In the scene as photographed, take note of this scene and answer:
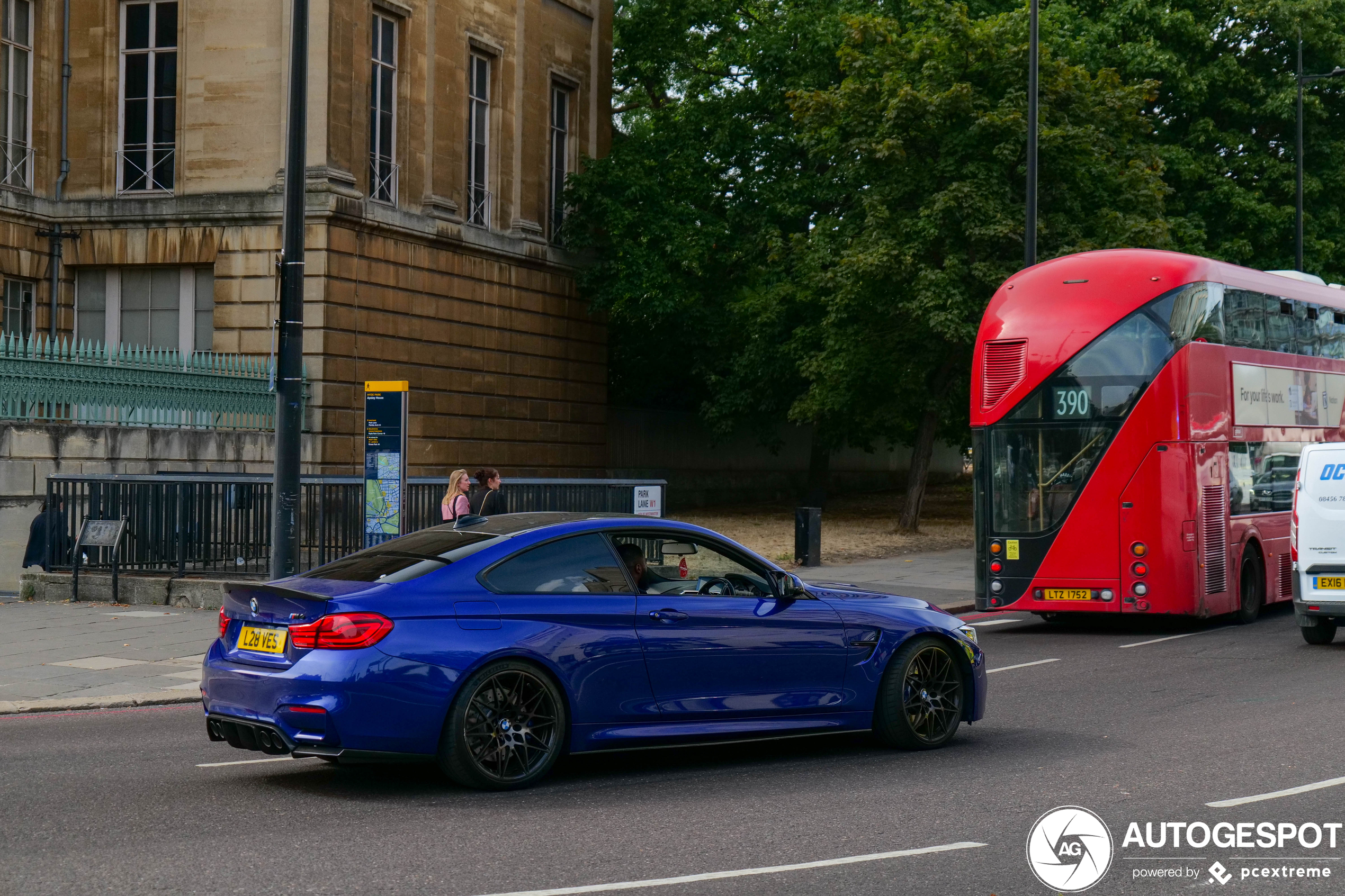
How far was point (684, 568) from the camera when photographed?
28.3 ft

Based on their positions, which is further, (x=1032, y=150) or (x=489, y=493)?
(x=1032, y=150)

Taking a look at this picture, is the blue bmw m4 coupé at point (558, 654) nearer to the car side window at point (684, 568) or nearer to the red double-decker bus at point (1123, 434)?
the car side window at point (684, 568)

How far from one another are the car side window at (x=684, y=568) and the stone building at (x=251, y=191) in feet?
65.5

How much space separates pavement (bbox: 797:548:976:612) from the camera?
2059cm

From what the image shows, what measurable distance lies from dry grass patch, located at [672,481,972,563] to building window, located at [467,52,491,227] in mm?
8538

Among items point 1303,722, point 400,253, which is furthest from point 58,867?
point 400,253

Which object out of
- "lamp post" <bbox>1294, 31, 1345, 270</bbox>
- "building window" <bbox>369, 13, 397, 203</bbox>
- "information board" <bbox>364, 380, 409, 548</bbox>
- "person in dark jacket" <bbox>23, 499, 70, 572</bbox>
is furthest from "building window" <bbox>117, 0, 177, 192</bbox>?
"lamp post" <bbox>1294, 31, 1345, 270</bbox>

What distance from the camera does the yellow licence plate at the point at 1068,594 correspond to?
16.4 meters

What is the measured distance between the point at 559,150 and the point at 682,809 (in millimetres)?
30698

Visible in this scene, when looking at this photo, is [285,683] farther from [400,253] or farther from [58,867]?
[400,253]

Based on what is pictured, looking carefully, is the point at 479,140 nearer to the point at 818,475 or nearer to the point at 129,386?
the point at 818,475

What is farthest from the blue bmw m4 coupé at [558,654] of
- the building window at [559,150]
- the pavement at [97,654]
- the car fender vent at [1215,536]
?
the building window at [559,150]

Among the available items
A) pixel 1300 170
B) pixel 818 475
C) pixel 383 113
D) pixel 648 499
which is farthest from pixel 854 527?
pixel 648 499

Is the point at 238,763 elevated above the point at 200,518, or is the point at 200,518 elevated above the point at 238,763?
the point at 200,518
